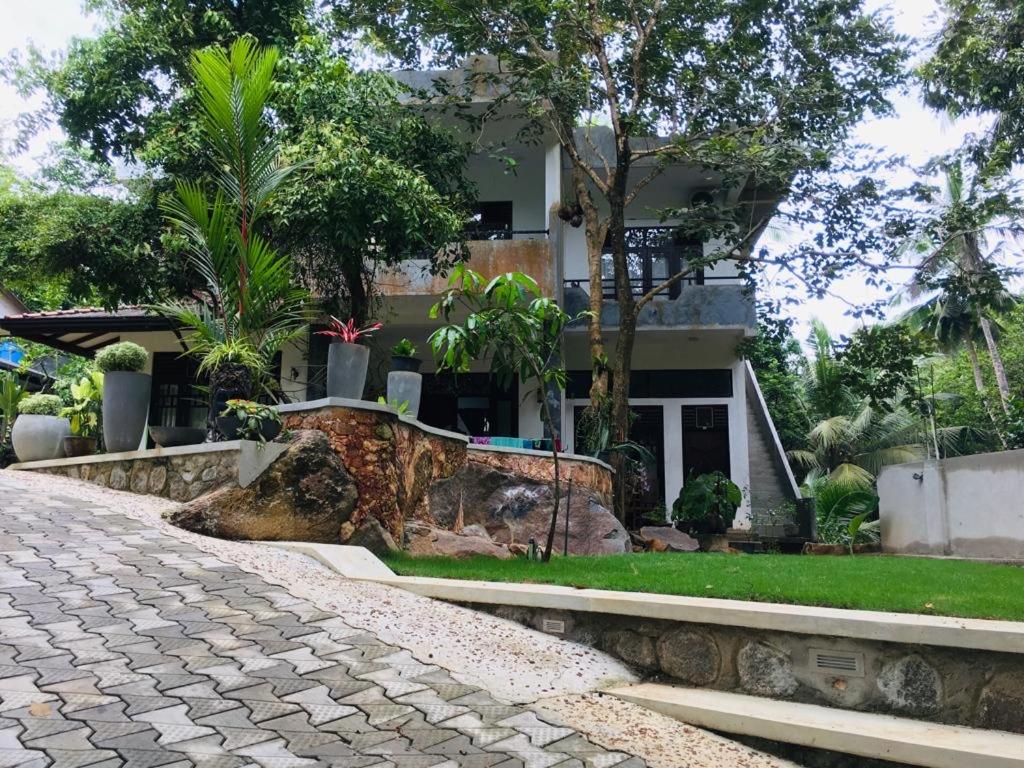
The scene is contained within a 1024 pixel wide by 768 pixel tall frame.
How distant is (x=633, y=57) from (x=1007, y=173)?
18.2 ft

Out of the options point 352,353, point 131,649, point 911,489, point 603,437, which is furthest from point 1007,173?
point 131,649

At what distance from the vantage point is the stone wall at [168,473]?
655 centimetres

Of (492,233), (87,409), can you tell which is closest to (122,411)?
(87,409)

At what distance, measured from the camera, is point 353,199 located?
8.52m

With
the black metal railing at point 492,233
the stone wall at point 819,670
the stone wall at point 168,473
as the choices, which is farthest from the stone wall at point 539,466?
the black metal railing at point 492,233

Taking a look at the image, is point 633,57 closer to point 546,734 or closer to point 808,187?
point 808,187

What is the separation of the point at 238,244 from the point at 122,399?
2.30m

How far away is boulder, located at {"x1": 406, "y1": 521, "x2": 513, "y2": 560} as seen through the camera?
23.4 feet

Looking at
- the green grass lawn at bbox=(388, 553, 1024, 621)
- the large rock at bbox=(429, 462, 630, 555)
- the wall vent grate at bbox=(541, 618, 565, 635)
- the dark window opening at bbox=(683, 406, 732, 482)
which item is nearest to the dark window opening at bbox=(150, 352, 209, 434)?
the large rock at bbox=(429, 462, 630, 555)

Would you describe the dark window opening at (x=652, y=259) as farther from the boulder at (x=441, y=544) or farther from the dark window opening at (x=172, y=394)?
the dark window opening at (x=172, y=394)

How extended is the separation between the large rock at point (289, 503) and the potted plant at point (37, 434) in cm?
405

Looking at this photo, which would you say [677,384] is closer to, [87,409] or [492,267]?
[492,267]

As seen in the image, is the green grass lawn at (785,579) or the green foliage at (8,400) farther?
the green foliage at (8,400)

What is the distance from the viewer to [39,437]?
9148 millimetres
